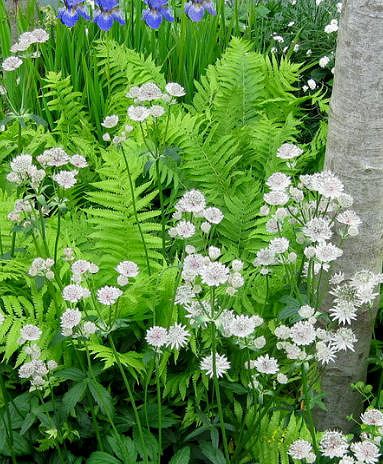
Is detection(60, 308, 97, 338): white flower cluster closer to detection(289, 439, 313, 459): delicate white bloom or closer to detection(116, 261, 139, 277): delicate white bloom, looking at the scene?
detection(116, 261, 139, 277): delicate white bloom

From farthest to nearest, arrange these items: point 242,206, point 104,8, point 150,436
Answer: point 104,8, point 242,206, point 150,436

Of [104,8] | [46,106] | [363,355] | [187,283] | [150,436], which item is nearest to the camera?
[187,283]

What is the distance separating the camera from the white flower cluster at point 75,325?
4.74 ft

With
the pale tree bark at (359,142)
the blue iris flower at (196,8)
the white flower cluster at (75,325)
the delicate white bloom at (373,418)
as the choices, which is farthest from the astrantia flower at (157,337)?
the blue iris flower at (196,8)

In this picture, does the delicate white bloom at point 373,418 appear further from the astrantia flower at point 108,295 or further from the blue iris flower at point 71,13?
the blue iris flower at point 71,13

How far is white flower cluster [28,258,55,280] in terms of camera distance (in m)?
1.51

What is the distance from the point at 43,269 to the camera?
152cm

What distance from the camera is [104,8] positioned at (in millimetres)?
2719

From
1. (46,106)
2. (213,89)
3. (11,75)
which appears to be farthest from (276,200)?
(11,75)

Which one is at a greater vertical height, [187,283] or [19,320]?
[187,283]

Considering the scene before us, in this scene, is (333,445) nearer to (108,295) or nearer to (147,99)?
(108,295)

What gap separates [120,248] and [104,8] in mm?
1110

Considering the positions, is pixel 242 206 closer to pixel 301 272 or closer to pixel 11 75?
pixel 301 272

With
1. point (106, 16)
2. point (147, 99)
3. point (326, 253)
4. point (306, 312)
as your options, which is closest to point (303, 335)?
point (306, 312)
